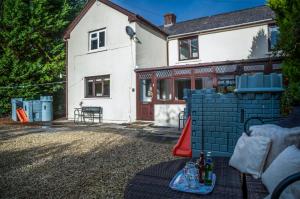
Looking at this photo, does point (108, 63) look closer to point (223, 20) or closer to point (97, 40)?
point (97, 40)

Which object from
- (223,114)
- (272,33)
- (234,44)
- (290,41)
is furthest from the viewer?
(234,44)

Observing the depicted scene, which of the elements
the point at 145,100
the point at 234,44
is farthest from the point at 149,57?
the point at 234,44

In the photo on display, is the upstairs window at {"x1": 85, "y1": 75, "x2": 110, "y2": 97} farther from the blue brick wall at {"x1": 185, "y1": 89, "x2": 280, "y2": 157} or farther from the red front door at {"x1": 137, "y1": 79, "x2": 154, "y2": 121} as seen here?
the blue brick wall at {"x1": 185, "y1": 89, "x2": 280, "y2": 157}

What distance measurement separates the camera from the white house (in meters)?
12.3

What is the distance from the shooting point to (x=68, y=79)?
55.4 ft

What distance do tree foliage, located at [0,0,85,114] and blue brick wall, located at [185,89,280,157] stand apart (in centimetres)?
1453

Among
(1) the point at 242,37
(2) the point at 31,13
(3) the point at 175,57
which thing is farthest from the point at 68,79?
(1) the point at 242,37

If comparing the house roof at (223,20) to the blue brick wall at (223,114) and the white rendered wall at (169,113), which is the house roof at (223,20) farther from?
the blue brick wall at (223,114)

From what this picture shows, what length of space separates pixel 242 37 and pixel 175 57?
4.23 meters

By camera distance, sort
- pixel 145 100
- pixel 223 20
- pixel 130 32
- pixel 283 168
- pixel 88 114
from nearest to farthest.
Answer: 1. pixel 283 168
2. pixel 130 32
3. pixel 145 100
4. pixel 88 114
5. pixel 223 20

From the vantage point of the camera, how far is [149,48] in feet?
49.0

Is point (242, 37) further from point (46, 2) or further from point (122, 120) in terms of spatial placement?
point (46, 2)

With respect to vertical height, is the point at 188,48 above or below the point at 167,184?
above

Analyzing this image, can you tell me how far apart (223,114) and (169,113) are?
6684mm
